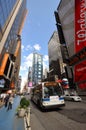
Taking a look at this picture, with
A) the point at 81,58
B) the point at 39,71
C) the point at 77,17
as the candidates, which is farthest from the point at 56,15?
the point at 39,71

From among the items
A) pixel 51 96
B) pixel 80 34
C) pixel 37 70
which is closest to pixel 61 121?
pixel 51 96

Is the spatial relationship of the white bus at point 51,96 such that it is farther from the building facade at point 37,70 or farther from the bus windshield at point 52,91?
the building facade at point 37,70

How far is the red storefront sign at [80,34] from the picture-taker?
156 feet

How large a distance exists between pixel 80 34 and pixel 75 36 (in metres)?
2.32

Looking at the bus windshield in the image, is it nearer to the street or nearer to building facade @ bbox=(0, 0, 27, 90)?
the street

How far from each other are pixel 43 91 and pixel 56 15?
53100 millimetres

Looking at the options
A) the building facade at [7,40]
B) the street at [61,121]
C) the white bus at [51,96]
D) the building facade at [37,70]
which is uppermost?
the building facade at [37,70]

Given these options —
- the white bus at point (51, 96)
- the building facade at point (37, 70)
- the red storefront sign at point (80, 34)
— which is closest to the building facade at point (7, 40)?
the white bus at point (51, 96)

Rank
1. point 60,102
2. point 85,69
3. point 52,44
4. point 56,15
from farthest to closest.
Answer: point 52,44, point 56,15, point 85,69, point 60,102

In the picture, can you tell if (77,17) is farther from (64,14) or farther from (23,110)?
(23,110)

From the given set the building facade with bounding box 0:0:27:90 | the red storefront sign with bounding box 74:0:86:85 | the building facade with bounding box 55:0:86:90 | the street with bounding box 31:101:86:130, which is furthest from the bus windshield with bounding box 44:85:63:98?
the red storefront sign with bounding box 74:0:86:85

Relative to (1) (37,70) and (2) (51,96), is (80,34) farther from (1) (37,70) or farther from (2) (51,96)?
(1) (37,70)

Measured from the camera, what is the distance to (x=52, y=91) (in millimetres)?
17969

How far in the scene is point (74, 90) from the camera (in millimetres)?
52531
